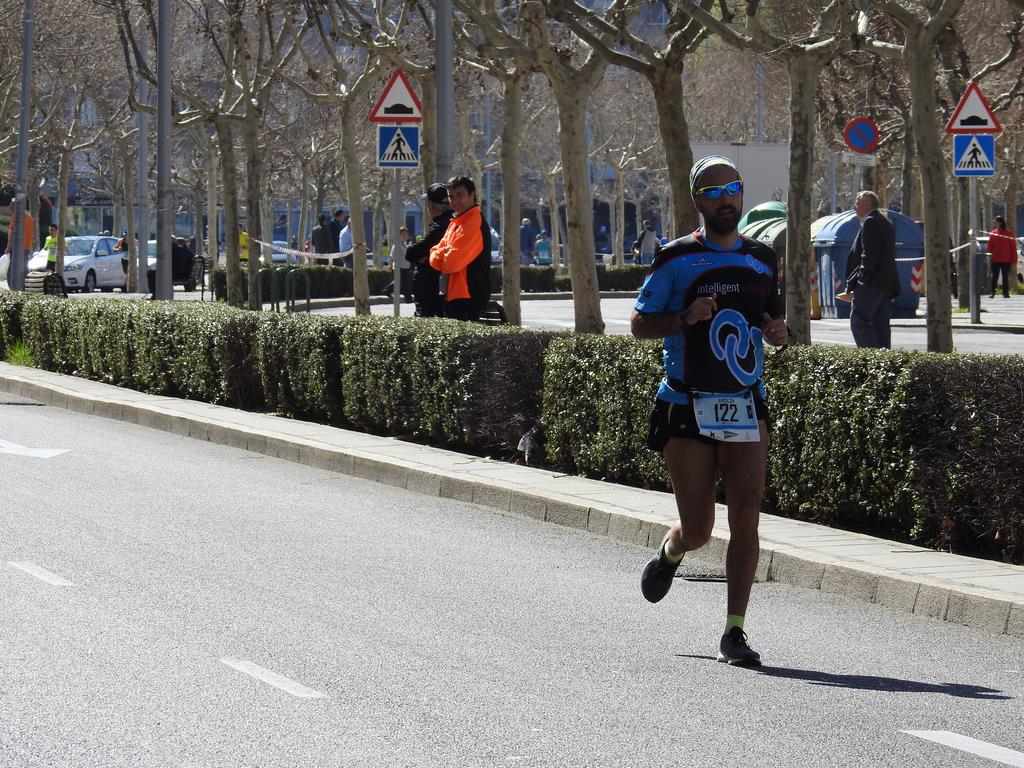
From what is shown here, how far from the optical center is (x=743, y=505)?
6.62 metres

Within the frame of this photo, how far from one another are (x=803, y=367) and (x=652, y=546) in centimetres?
125

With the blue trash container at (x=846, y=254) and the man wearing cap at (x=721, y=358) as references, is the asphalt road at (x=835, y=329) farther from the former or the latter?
the man wearing cap at (x=721, y=358)

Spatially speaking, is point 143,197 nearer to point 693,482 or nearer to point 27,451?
point 27,451

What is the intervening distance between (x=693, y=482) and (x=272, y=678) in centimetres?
175

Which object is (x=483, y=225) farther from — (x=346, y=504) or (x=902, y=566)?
(x=902, y=566)

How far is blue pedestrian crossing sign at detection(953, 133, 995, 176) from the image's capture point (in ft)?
71.7

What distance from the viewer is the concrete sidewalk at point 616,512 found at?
7668 mm

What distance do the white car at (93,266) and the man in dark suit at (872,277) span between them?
37.4 m

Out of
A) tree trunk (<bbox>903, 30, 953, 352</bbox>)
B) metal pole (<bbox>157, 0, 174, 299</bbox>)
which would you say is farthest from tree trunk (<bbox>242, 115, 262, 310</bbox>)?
tree trunk (<bbox>903, 30, 953, 352</bbox>)

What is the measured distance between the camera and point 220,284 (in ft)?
118

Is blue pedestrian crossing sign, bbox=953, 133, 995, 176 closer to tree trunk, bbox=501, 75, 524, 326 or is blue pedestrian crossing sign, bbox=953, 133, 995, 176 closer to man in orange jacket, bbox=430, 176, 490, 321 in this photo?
tree trunk, bbox=501, 75, 524, 326

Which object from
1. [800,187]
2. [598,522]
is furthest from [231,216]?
[598,522]

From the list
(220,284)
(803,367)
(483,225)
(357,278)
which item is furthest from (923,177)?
(220,284)

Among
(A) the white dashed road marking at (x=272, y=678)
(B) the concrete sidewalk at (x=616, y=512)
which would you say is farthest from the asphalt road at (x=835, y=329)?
(A) the white dashed road marking at (x=272, y=678)
